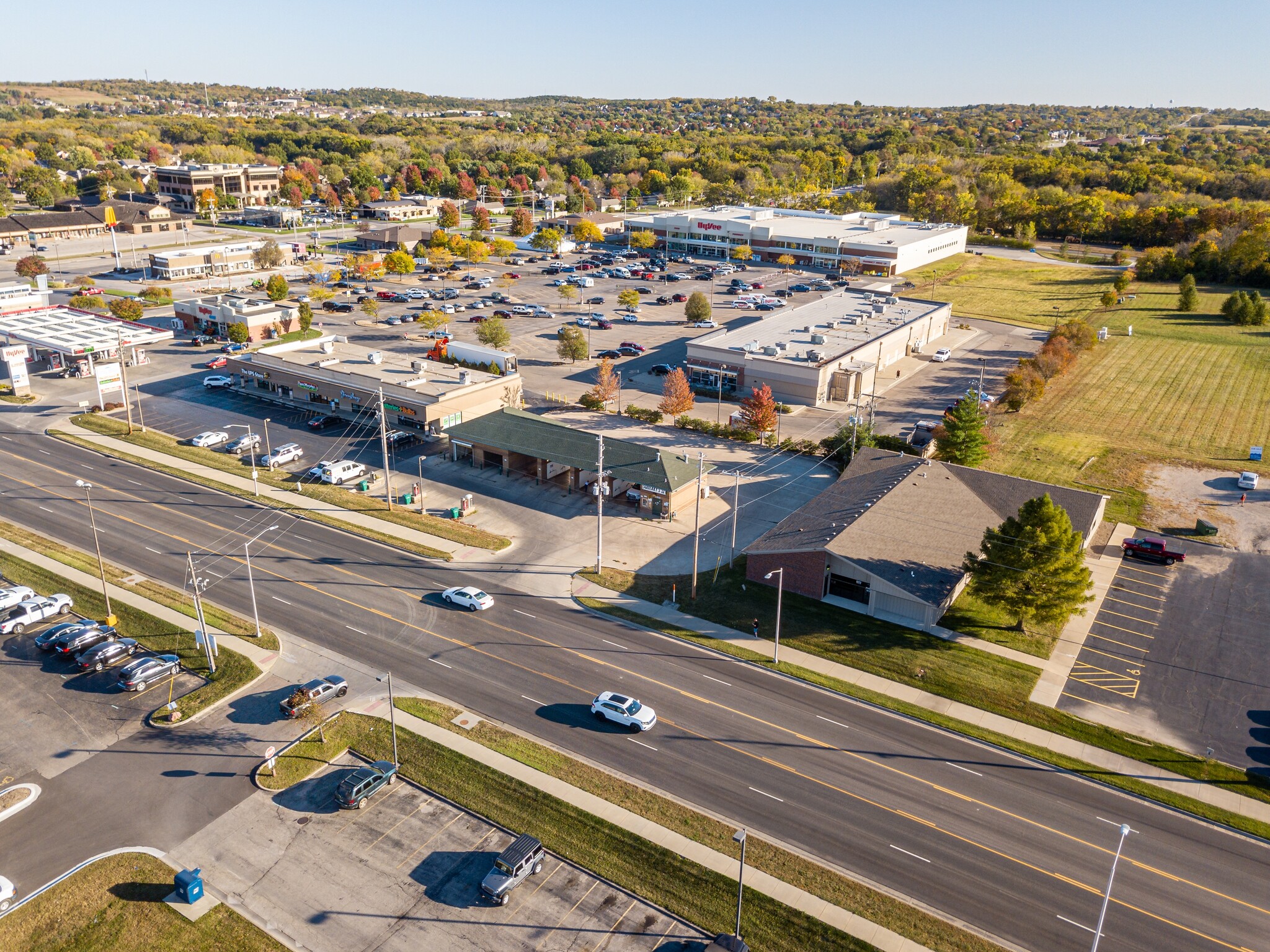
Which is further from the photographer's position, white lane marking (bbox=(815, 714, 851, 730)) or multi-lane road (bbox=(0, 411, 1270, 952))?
white lane marking (bbox=(815, 714, 851, 730))

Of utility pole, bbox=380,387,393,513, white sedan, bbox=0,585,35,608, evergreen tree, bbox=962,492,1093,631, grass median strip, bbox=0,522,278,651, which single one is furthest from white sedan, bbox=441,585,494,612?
evergreen tree, bbox=962,492,1093,631

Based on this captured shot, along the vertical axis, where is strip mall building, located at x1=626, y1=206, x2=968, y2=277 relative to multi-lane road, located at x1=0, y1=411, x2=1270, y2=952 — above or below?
above

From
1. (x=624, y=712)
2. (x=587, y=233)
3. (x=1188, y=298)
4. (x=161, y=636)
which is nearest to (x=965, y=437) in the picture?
(x=624, y=712)

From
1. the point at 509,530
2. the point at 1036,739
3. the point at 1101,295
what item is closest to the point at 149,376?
the point at 509,530

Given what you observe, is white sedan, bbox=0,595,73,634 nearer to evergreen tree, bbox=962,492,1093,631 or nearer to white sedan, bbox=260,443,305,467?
white sedan, bbox=260,443,305,467

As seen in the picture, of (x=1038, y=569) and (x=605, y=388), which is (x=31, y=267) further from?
(x=1038, y=569)

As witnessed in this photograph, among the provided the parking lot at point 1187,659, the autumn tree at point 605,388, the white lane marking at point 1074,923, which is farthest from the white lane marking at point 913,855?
the autumn tree at point 605,388

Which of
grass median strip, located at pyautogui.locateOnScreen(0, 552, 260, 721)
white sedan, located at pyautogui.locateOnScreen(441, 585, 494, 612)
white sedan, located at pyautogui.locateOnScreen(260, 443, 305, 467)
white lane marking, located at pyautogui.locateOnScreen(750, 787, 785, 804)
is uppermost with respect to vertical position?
white sedan, located at pyautogui.locateOnScreen(260, 443, 305, 467)
